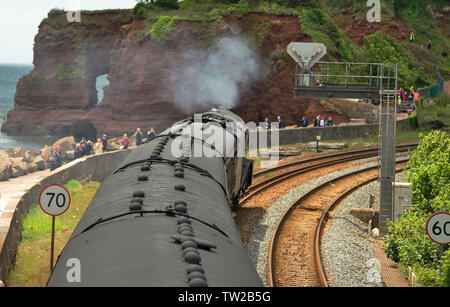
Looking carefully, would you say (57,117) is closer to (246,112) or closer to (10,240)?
(246,112)

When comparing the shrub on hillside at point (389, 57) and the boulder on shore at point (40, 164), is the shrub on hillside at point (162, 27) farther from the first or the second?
the boulder on shore at point (40, 164)

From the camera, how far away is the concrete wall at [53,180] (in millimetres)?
12125

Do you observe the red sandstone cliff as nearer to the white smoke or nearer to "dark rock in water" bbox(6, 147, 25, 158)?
the white smoke

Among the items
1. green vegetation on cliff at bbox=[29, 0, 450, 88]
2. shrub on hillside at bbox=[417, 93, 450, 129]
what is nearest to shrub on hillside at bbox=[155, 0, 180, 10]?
green vegetation on cliff at bbox=[29, 0, 450, 88]

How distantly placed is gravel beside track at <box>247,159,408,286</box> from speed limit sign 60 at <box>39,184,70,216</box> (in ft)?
17.1

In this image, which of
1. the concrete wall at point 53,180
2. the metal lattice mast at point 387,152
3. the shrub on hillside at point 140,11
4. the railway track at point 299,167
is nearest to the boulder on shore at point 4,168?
the concrete wall at point 53,180

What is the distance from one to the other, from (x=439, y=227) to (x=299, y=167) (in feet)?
58.1

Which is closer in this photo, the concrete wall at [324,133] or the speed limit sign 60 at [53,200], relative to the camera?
the speed limit sign 60 at [53,200]

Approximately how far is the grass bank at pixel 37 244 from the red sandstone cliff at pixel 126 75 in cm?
3024

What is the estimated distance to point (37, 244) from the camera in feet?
46.8

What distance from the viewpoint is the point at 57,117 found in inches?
2719

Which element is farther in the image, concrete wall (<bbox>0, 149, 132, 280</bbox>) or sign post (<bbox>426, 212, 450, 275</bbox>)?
concrete wall (<bbox>0, 149, 132, 280</bbox>)

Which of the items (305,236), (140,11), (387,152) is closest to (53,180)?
(305,236)

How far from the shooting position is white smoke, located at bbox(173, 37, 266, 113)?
48.8 meters
